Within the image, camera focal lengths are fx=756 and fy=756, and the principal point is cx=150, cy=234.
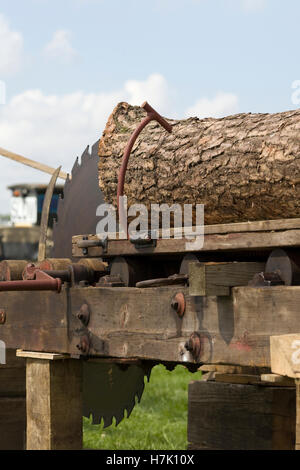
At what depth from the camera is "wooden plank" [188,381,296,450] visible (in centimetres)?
430

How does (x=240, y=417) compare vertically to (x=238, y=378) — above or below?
below

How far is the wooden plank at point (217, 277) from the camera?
9.29ft

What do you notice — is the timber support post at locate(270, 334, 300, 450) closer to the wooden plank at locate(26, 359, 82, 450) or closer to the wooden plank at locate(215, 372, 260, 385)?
the wooden plank at locate(26, 359, 82, 450)

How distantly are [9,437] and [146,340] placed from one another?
80.8 inches

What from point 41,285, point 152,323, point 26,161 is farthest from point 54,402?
point 26,161

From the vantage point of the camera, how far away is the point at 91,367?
4992mm

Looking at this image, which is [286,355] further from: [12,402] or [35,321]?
[12,402]

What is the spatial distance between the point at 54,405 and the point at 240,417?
129cm

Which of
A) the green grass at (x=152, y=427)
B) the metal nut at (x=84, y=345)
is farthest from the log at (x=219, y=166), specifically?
the green grass at (x=152, y=427)

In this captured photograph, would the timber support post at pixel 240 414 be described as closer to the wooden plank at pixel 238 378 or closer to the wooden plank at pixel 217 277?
the wooden plank at pixel 238 378

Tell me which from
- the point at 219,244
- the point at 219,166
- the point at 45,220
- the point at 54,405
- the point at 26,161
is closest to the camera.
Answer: the point at 219,244

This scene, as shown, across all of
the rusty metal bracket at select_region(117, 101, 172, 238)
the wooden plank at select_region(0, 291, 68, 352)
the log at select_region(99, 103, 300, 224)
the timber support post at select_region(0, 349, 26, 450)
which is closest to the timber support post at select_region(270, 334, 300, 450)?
the log at select_region(99, 103, 300, 224)

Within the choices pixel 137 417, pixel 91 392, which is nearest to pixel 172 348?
pixel 91 392
